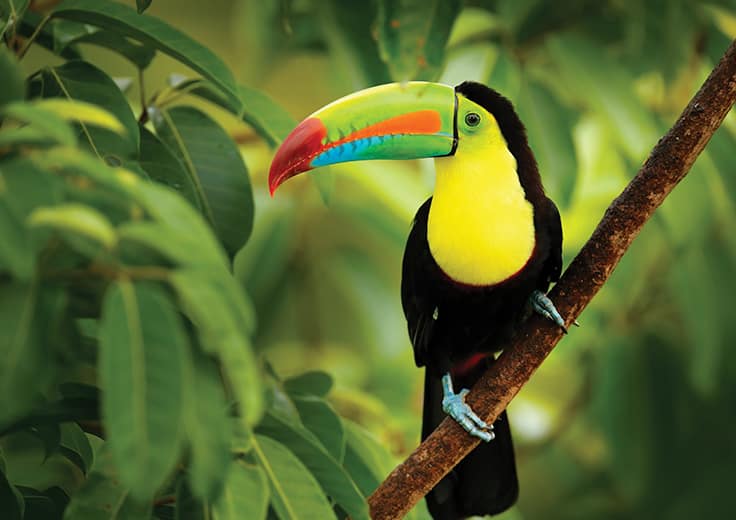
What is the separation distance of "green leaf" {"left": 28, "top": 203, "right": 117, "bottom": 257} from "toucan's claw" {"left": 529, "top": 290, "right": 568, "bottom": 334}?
3.11ft

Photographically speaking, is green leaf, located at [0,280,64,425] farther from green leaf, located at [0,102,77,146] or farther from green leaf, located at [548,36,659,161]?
green leaf, located at [548,36,659,161]

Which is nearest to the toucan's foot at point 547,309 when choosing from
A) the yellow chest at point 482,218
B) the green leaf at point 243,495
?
the yellow chest at point 482,218

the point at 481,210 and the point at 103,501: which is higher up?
the point at 481,210

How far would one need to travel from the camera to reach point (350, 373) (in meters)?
3.83

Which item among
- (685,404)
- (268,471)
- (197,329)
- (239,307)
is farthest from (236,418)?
(685,404)

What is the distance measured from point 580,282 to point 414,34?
711mm

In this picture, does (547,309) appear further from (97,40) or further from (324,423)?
(97,40)

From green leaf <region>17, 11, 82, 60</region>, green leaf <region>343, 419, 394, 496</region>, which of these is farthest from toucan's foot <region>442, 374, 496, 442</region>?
green leaf <region>17, 11, 82, 60</region>

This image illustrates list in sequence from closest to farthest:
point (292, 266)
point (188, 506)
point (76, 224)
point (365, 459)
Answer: point (76, 224), point (188, 506), point (365, 459), point (292, 266)

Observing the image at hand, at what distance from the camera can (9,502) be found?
1.45m

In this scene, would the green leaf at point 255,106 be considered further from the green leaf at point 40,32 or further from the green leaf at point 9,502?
the green leaf at point 9,502

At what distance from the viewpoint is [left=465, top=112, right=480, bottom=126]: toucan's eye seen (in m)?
2.04

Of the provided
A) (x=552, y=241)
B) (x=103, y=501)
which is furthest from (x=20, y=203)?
(x=552, y=241)

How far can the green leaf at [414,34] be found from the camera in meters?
2.22
